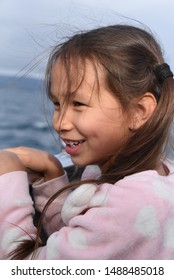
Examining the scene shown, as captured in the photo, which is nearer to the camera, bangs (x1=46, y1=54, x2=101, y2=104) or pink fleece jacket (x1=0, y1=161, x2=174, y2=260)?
pink fleece jacket (x1=0, y1=161, x2=174, y2=260)

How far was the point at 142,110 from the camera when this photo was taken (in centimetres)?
100

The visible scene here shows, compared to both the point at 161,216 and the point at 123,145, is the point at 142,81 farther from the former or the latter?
the point at 161,216

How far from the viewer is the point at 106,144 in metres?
0.98

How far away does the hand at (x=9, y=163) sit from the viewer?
3.32 ft

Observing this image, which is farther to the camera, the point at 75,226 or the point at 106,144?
the point at 106,144

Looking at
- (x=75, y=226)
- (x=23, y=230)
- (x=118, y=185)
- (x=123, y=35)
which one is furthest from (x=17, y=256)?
(x=123, y=35)

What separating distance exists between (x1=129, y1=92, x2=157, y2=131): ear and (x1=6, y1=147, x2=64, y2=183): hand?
9.8 inches

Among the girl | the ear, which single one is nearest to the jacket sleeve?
the girl

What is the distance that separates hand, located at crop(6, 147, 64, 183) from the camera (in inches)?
43.4

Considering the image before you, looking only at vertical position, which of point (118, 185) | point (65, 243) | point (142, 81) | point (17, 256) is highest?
point (142, 81)

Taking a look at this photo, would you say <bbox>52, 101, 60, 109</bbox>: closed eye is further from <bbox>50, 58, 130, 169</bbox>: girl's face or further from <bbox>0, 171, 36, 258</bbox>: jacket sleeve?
<bbox>0, 171, 36, 258</bbox>: jacket sleeve

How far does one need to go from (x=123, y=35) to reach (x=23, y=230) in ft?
1.59

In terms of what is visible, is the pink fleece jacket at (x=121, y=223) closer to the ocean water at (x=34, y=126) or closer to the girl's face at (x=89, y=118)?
the girl's face at (x=89, y=118)

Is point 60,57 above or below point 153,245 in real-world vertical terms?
above
